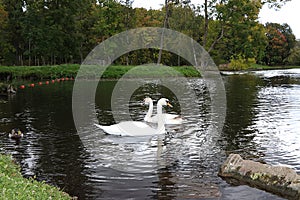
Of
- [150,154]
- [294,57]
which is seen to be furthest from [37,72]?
[294,57]

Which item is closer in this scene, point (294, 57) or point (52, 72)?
point (52, 72)

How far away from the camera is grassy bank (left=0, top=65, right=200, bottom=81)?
4665cm

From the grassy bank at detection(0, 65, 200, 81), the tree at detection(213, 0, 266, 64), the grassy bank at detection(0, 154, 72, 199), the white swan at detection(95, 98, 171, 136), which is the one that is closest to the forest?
the tree at detection(213, 0, 266, 64)

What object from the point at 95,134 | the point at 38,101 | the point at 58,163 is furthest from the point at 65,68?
the point at 58,163

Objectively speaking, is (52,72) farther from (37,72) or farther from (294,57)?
(294,57)

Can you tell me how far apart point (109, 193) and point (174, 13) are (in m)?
78.4

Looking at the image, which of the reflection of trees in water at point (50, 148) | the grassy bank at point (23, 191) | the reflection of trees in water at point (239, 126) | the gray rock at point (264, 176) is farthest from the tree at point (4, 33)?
the grassy bank at point (23, 191)

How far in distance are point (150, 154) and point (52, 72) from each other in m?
40.3

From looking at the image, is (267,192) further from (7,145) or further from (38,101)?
(38,101)

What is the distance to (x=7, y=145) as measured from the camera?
13.7 meters

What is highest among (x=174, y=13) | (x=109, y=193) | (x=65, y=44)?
(x=174, y=13)

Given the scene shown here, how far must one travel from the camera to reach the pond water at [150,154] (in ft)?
31.3

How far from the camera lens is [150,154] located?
12586mm

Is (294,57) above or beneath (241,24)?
beneath
